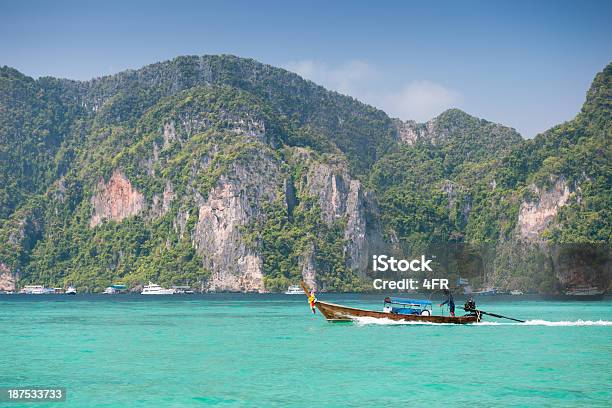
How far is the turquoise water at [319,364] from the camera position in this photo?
40.7 metres

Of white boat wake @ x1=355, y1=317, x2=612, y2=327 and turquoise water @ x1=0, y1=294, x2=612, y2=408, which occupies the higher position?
white boat wake @ x1=355, y1=317, x2=612, y2=327

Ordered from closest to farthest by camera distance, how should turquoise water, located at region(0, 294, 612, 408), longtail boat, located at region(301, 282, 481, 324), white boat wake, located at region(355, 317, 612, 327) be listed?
turquoise water, located at region(0, 294, 612, 408), longtail boat, located at region(301, 282, 481, 324), white boat wake, located at region(355, 317, 612, 327)

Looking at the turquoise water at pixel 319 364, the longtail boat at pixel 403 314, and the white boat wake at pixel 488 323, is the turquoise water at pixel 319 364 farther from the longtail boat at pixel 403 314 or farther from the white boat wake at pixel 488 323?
the longtail boat at pixel 403 314

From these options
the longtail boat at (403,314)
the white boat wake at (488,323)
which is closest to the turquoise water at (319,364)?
the white boat wake at (488,323)

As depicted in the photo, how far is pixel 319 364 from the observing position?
5197 centimetres

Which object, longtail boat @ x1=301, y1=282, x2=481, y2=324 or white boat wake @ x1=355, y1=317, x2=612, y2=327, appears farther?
white boat wake @ x1=355, y1=317, x2=612, y2=327

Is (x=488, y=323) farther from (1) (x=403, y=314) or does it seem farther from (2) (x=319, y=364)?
(2) (x=319, y=364)

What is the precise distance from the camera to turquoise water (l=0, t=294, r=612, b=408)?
40.7m

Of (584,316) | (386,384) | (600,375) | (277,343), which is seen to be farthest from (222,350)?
(584,316)

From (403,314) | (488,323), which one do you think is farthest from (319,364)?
(488,323)

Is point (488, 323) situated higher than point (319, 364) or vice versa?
point (488, 323)

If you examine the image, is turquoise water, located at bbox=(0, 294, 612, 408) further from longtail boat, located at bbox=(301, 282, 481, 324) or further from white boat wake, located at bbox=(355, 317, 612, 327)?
longtail boat, located at bbox=(301, 282, 481, 324)

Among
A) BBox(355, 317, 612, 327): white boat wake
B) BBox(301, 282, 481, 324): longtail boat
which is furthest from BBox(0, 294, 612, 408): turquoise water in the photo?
BBox(301, 282, 481, 324): longtail boat

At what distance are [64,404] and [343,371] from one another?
15868 mm
